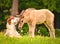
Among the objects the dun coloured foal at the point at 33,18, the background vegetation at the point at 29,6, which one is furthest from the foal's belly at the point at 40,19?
the background vegetation at the point at 29,6

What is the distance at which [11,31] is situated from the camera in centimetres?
1316

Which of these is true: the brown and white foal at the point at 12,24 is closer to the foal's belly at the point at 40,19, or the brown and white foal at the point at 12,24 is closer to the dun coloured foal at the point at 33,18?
the dun coloured foal at the point at 33,18

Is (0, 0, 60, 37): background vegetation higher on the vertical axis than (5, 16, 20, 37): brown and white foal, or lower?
higher

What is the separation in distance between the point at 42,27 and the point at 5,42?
689 inches

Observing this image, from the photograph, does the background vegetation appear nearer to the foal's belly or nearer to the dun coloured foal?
the dun coloured foal

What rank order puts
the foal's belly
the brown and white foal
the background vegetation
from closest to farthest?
1. the brown and white foal
2. the foal's belly
3. the background vegetation

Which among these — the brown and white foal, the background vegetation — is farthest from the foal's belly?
the background vegetation

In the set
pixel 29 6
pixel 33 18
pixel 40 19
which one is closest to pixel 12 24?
pixel 33 18

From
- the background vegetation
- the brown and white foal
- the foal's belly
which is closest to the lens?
the brown and white foal

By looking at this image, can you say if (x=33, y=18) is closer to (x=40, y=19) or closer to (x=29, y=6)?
(x=40, y=19)

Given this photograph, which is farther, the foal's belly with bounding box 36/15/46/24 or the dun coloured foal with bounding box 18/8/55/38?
the foal's belly with bounding box 36/15/46/24

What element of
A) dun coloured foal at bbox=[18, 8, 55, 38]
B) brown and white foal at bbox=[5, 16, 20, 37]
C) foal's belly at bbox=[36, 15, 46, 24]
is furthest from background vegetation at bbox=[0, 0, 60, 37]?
brown and white foal at bbox=[5, 16, 20, 37]

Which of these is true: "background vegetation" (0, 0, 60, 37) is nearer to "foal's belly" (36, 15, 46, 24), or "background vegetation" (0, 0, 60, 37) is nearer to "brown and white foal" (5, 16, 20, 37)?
"foal's belly" (36, 15, 46, 24)

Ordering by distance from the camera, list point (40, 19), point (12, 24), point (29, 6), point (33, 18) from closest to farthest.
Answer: point (12, 24) → point (33, 18) → point (40, 19) → point (29, 6)
